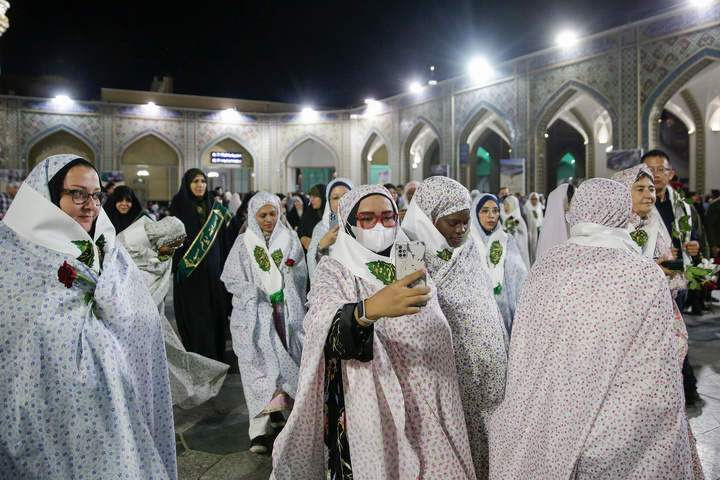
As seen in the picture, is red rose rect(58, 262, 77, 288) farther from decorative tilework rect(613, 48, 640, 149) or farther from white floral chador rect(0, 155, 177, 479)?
decorative tilework rect(613, 48, 640, 149)

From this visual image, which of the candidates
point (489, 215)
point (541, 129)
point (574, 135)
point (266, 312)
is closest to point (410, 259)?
point (266, 312)

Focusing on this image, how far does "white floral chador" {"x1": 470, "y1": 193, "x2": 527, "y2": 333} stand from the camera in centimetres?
353

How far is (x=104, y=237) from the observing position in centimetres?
179

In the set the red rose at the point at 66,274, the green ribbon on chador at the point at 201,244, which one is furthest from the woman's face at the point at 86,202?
the green ribbon on chador at the point at 201,244

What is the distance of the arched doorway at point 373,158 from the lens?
65.8 feet

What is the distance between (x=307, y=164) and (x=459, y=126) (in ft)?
26.7

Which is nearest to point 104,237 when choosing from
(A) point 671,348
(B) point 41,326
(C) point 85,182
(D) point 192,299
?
(C) point 85,182

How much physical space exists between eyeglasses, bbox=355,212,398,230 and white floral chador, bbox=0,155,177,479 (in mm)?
821

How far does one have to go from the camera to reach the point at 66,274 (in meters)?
1.50

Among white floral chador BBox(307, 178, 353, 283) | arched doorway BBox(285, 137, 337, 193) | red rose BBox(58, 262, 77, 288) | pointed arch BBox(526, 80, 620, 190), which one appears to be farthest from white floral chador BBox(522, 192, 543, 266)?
arched doorway BBox(285, 137, 337, 193)

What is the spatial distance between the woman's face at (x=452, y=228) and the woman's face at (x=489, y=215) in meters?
1.77

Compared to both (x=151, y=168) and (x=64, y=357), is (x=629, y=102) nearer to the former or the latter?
(x=64, y=357)

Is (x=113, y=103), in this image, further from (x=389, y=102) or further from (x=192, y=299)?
(x=192, y=299)

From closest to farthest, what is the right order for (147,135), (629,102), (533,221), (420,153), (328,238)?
(328,238) < (533,221) < (629,102) < (147,135) < (420,153)
